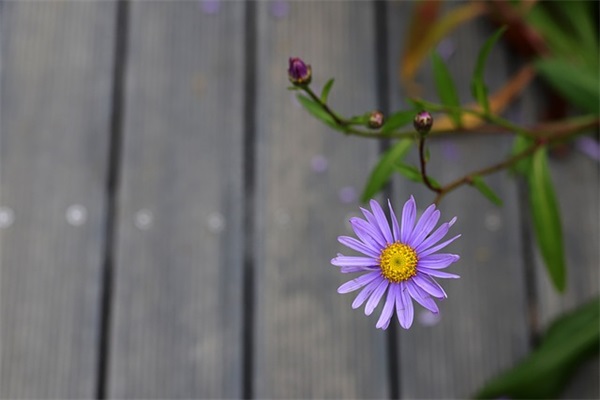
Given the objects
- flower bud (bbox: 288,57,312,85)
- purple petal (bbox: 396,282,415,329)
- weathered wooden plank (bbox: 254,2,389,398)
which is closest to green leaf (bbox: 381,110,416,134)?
flower bud (bbox: 288,57,312,85)

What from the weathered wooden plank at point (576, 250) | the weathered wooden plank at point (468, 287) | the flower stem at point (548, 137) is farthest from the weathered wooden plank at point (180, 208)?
the weathered wooden plank at point (576, 250)

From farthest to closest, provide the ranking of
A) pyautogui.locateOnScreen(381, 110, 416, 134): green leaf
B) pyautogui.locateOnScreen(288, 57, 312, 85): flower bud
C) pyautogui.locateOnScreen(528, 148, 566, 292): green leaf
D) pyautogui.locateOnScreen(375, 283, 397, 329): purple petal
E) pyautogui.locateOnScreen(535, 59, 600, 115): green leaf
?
pyautogui.locateOnScreen(535, 59, 600, 115): green leaf → pyautogui.locateOnScreen(528, 148, 566, 292): green leaf → pyautogui.locateOnScreen(381, 110, 416, 134): green leaf → pyautogui.locateOnScreen(288, 57, 312, 85): flower bud → pyautogui.locateOnScreen(375, 283, 397, 329): purple petal

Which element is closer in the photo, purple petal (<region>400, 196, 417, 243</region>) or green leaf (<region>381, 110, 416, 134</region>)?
purple petal (<region>400, 196, 417, 243</region>)

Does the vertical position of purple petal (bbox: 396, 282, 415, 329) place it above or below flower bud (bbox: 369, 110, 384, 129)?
below

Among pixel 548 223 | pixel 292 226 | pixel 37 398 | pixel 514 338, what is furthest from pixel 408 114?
pixel 37 398

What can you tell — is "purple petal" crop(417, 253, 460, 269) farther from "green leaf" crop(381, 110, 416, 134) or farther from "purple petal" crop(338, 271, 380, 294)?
"green leaf" crop(381, 110, 416, 134)

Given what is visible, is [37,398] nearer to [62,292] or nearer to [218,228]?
[62,292]

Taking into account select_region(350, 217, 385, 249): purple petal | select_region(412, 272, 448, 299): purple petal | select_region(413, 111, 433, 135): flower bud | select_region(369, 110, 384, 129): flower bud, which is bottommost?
select_region(412, 272, 448, 299): purple petal

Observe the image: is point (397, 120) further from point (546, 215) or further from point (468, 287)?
point (468, 287)
